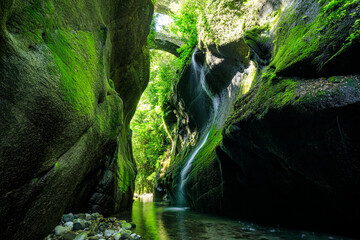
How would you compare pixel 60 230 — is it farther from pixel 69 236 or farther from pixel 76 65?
pixel 76 65

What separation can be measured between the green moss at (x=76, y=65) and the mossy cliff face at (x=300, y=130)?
3.40 m

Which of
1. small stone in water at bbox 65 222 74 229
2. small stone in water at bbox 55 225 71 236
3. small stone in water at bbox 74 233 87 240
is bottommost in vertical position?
small stone in water at bbox 74 233 87 240

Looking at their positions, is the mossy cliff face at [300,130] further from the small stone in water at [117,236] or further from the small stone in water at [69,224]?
the small stone in water at [69,224]

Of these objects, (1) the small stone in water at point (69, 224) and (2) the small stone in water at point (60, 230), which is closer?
(2) the small stone in water at point (60, 230)

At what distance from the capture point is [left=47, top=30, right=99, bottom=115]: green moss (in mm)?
3232

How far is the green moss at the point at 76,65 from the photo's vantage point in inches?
127

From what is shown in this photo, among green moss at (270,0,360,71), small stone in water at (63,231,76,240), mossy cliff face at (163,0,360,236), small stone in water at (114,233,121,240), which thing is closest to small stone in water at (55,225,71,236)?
small stone in water at (63,231,76,240)

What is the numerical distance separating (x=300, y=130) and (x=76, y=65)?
4142mm

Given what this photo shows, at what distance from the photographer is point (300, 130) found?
4.06 meters

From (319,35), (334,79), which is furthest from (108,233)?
(319,35)

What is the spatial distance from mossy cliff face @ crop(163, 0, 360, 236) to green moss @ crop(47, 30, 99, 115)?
340cm

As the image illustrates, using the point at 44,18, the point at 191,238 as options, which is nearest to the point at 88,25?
the point at 44,18

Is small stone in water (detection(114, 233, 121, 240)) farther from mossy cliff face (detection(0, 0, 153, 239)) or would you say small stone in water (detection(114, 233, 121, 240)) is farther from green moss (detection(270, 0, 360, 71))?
green moss (detection(270, 0, 360, 71))

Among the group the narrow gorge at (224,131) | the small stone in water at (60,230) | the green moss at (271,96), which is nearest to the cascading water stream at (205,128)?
the narrow gorge at (224,131)
